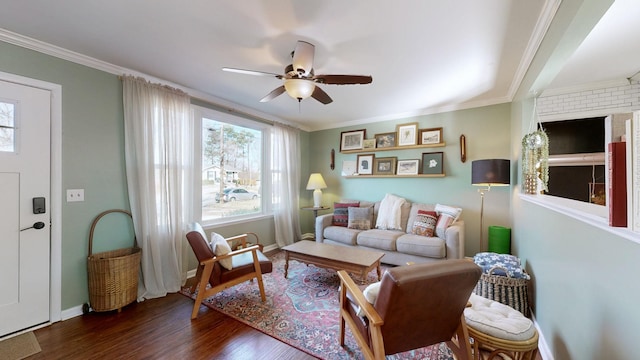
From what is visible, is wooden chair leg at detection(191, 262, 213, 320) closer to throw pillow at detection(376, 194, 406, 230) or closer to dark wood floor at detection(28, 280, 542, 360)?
dark wood floor at detection(28, 280, 542, 360)

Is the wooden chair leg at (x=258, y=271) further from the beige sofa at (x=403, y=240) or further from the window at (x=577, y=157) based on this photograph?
the window at (x=577, y=157)

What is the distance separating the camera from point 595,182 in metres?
2.68

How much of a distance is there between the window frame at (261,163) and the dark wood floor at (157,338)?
53.4 inches

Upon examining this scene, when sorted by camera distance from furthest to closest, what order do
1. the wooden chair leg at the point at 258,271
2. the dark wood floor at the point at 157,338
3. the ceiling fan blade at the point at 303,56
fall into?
1. the wooden chair leg at the point at 258,271
2. the ceiling fan blade at the point at 303,56
3. the dark wood floor at the point at 157,338

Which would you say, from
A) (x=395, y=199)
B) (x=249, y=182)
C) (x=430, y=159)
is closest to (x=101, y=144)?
(x=249, y=182)

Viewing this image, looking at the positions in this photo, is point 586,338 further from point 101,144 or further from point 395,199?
point 101,144

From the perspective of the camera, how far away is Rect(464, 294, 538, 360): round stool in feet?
4.32

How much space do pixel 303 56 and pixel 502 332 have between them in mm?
2294

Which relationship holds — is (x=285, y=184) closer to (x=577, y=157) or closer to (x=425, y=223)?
(x=425, y=223)

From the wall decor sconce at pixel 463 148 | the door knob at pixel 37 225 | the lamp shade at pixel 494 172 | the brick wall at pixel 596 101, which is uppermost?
the brick wall at pixel 596 101

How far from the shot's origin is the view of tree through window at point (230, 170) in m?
3.48

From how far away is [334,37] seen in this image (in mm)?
1985

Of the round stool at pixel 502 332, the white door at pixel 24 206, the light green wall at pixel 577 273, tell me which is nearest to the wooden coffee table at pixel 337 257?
the round stool at pixel 502 332

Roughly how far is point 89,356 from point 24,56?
2484 mm
